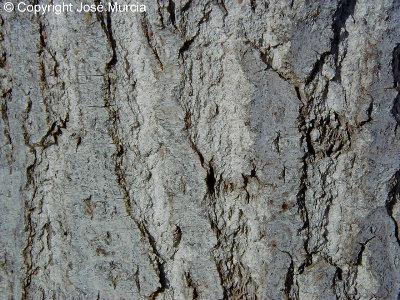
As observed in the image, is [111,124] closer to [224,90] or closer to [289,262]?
[224,90]

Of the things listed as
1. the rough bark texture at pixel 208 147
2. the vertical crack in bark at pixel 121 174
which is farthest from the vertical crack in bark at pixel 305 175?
the vertical crack in bark at pixel 121 174

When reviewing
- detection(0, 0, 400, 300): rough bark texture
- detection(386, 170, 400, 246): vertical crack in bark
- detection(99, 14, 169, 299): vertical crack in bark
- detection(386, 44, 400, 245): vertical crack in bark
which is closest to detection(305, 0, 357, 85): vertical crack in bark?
detection(0, 0, 400, 300): rough bark texture

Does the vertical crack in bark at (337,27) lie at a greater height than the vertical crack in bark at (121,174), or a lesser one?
greater

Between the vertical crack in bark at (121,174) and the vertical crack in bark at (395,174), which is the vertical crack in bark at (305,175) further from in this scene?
the vertical crack in bark at (121,174)

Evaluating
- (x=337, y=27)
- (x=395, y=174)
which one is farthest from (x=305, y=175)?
(x=337, y=27)

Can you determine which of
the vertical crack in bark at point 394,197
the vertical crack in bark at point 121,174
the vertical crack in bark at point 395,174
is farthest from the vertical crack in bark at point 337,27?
the vertical crack in bark at point 121,174

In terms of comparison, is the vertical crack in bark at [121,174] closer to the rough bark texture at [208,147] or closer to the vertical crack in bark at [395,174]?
the rough bark texture at [208,147]

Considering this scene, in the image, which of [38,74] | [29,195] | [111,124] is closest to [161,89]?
[111,124]

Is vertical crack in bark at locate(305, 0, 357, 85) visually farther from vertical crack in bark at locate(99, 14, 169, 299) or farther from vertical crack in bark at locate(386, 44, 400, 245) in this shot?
vertical crack in bark at locate(99, 14, 169, 299)

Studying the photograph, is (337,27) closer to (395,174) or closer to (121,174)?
(395,174)
